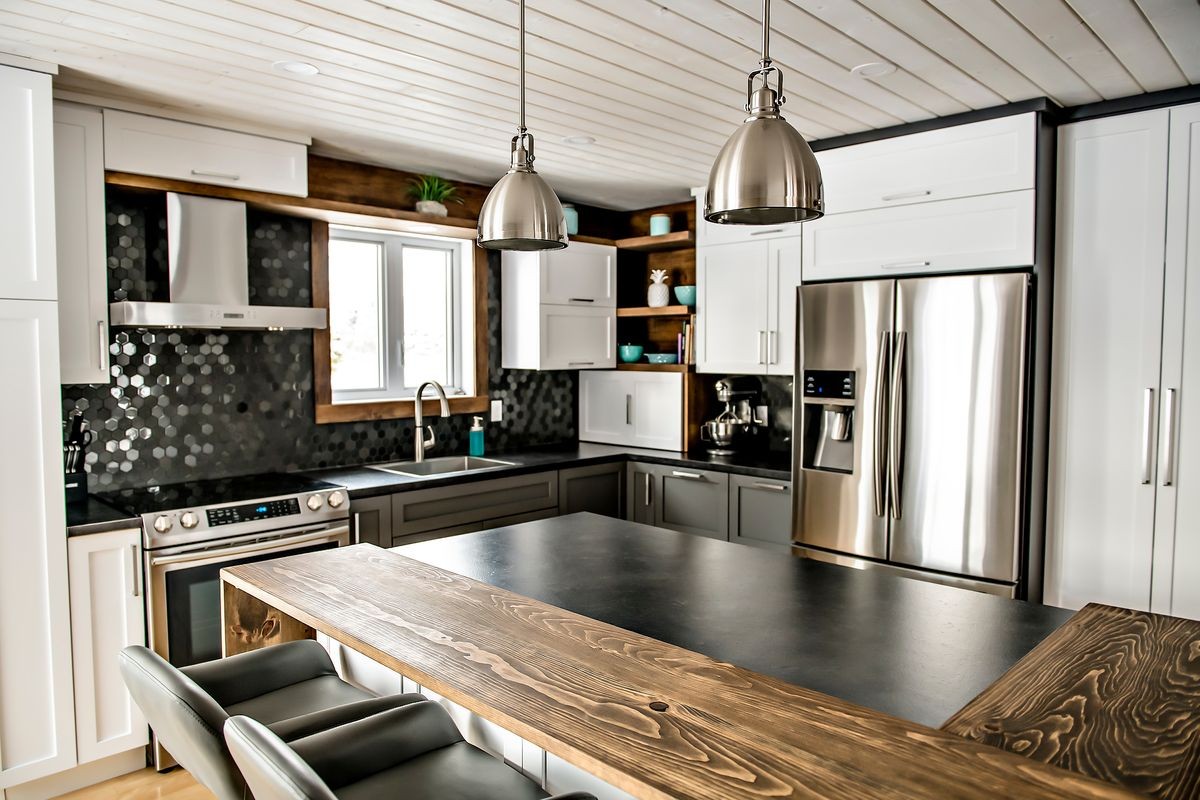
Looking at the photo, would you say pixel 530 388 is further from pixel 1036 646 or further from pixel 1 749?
pixel 1036 646

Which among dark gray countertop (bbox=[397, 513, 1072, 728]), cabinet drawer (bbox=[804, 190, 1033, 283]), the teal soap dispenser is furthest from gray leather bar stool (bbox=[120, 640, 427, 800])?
cabinet drawer (bbox=[804, 190, 1033, 283])

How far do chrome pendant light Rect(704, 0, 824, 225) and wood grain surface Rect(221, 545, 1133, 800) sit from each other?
0.87 meters

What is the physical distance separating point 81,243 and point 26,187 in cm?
36

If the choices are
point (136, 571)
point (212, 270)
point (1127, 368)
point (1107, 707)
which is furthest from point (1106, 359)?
point (136, 571)

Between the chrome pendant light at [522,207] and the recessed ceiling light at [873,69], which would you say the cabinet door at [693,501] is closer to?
the recessed ceiling light at [873,69]

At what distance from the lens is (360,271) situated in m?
4.21

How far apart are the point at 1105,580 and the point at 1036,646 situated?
1.96 meters

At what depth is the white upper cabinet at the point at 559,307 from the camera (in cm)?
453

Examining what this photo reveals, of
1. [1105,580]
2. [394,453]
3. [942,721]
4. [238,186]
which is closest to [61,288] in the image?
[238,186]

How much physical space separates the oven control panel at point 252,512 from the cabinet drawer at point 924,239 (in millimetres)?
2456

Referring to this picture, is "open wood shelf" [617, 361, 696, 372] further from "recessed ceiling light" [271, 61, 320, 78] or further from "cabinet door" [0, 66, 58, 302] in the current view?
"cabinet door" [0, 66, 58, 302]

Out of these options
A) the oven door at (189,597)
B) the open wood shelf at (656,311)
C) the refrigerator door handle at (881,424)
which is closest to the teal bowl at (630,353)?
the open wood shelf at (656,311)

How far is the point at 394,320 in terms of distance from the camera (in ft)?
14.2

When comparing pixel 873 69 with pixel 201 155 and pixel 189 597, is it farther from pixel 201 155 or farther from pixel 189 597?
pixel 189 597
